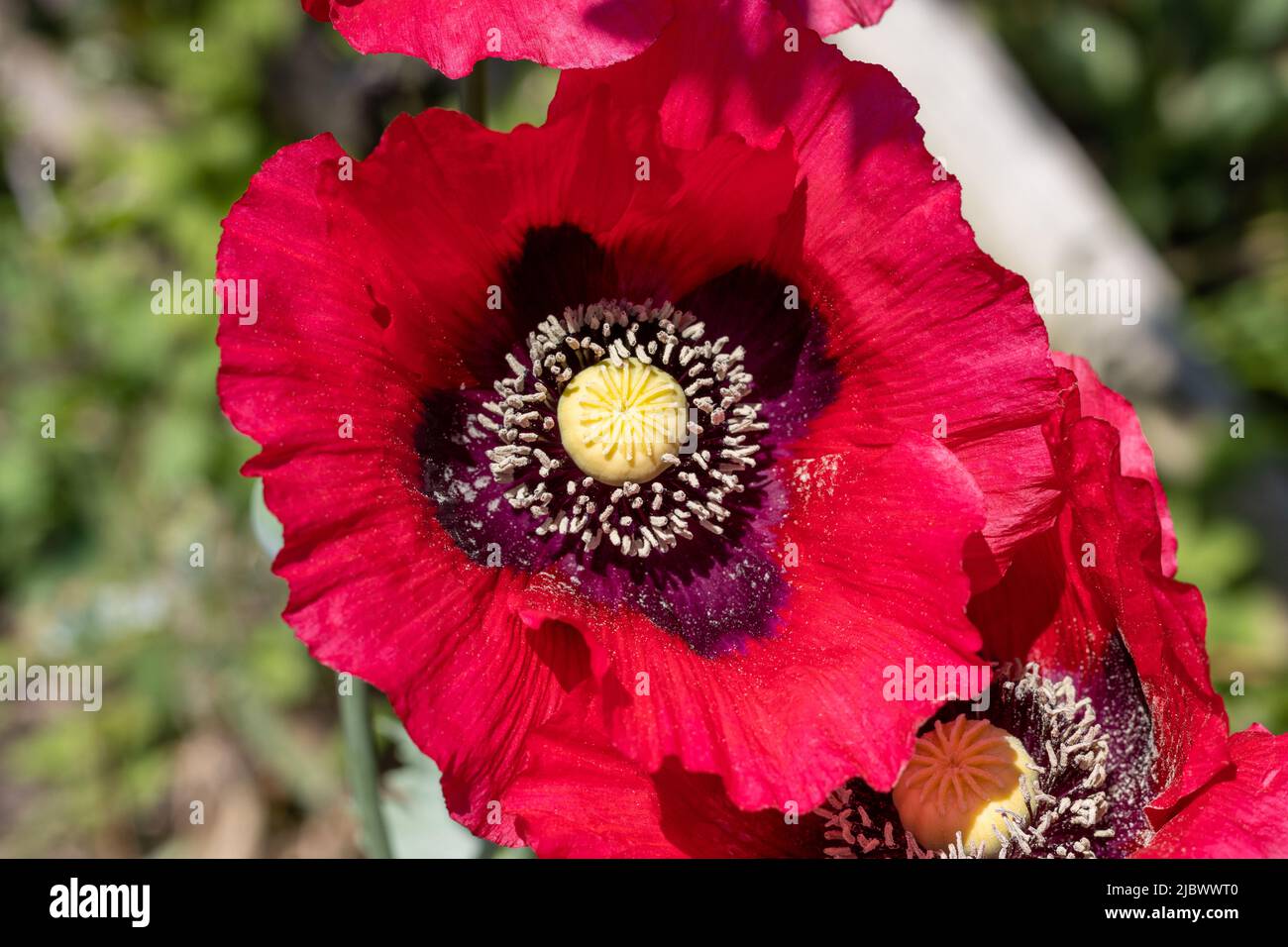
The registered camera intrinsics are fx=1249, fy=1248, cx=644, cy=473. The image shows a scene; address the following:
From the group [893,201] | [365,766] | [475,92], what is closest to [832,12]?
[893,201]

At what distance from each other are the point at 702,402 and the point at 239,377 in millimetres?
696

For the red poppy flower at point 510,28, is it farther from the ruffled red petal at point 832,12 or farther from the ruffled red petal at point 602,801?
the ruffled red petal at point 602,801

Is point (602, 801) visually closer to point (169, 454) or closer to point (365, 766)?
point (365, 766)

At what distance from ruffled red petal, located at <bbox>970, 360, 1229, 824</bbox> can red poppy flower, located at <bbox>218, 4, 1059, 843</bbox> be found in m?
0.07

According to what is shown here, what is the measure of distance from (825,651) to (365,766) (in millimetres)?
796

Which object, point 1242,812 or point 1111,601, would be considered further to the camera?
point 1111,601

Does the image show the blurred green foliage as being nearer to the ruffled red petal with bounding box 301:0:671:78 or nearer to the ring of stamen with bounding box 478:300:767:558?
the ring of stamen with bounding box 478:300:767:558

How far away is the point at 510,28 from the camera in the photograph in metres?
1.34

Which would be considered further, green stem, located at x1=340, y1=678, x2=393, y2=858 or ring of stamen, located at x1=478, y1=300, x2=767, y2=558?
green stem, located at x1=340, y1=678, x2=393, y2=858

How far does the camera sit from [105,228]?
2867 mm

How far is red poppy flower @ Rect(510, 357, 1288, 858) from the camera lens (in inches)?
54.5

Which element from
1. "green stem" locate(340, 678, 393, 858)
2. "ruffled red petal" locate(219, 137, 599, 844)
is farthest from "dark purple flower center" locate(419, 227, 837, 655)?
"green stem" locate(340, 678, 393, 858)

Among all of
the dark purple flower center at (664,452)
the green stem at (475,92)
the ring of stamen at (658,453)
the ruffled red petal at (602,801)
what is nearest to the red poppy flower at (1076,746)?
the ruffled red petal at (602,801)
